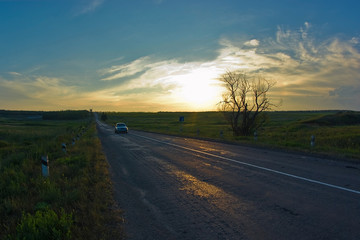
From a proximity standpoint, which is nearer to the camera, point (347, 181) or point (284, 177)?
point (347, 181)

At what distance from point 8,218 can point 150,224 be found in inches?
108

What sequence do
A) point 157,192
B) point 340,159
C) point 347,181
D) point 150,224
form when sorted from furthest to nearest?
point 340,159, point 347,181, point 157,192, point 150,224

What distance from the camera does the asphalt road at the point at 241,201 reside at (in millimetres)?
4023

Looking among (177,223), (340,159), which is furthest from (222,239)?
(340,159)

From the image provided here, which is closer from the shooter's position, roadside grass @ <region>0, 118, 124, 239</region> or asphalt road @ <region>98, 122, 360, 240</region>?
roadside grass @ <region>0, 118, 124, 239</region>

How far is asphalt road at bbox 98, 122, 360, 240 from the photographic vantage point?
4023 millimetres

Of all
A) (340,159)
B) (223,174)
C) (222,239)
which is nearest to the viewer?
(222,239)

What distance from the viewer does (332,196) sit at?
18.5 ft

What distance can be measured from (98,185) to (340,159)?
33.8ft

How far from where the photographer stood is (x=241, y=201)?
5.49 m

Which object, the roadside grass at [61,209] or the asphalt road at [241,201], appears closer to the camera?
the roadside grass at [61,209]

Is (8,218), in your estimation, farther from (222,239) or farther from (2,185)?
(222,239)

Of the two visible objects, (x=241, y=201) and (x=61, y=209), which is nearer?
(x=61, y=209)

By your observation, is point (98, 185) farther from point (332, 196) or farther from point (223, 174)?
point (332, 196)
